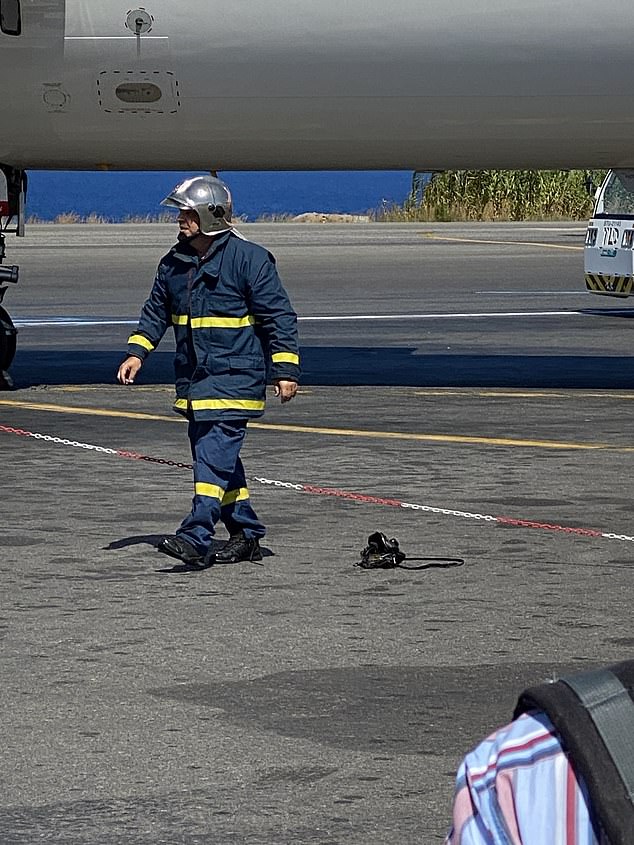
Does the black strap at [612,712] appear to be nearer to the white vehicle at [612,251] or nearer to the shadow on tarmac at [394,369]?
Result: the shadow on tarmac at [394,369]

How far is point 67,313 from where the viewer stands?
23.8m

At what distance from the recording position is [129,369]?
9148 mm

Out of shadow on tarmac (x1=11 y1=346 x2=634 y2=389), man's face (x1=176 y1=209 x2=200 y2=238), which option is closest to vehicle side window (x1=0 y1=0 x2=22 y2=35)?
shadow on tarmac (x1=11 y1=346 x2=634 y2=389)

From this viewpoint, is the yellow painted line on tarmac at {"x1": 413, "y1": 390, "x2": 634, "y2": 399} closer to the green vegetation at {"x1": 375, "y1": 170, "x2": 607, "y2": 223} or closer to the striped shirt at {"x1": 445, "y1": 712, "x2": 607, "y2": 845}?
the striped shirt at {"x1": 445, "y1": 712, "x2": 607, "y2": 845}

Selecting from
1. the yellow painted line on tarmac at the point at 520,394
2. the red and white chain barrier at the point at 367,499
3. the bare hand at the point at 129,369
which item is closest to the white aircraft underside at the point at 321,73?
the yellow painted line on tarmac at the point at 520,394

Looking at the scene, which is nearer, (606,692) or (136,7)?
(606,692)

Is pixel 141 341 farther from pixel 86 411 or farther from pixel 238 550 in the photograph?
pixel 86 411

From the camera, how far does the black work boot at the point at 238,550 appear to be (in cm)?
886

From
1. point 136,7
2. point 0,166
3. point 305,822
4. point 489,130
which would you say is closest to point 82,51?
point 136,7

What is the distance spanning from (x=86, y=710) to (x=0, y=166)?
32.5 ft

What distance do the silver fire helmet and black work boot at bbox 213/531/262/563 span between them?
149 centimetres

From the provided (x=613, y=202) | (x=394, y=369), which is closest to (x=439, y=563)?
(x=394, y=369)

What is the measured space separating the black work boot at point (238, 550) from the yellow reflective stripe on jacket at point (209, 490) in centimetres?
25

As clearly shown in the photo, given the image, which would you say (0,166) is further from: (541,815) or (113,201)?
(113,201)
